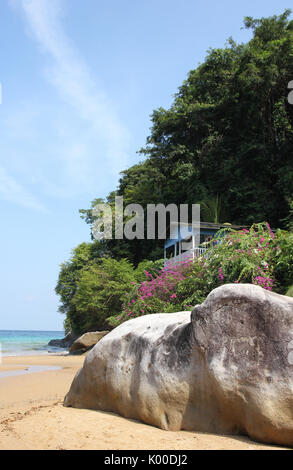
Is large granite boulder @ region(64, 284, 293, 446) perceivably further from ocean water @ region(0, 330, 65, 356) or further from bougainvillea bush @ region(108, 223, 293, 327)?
ocean water @ region(0, 330, 65, 356)

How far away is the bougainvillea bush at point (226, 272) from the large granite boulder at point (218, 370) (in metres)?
4.08

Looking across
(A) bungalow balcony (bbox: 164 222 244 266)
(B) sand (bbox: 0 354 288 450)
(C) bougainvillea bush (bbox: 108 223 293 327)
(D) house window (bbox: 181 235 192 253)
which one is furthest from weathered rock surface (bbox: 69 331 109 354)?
(B) sand (bbox: 0 354 288 450)

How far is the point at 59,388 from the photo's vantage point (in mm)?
8031

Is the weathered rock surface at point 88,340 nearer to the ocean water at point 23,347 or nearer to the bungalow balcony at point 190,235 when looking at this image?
the bungalow balcony at point 190,235

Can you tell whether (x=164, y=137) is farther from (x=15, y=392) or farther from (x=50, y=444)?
(x=50, y=444)

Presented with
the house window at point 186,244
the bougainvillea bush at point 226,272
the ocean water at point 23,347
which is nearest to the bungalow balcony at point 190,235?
the house window at point 186,244

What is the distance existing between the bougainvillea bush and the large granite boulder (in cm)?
408

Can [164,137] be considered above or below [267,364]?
above

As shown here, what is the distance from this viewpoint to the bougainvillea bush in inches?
333

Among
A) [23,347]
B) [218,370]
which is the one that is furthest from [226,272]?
[23,347]

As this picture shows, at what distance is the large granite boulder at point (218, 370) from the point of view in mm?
3645
